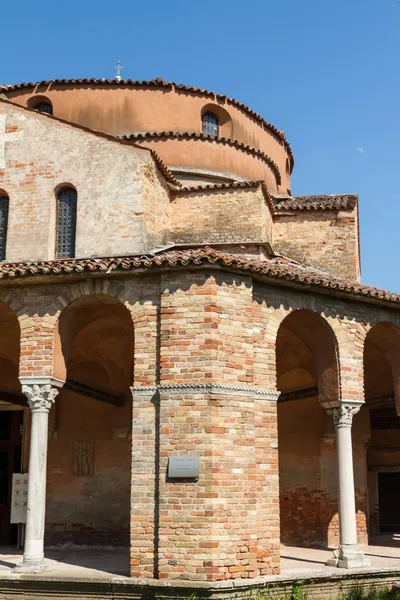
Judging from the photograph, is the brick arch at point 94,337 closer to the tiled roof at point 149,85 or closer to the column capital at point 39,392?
the column capital at point 39,392

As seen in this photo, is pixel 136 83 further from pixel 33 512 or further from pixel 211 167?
pixel 33 512

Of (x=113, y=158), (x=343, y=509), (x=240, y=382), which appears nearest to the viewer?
(x=240, y=382)

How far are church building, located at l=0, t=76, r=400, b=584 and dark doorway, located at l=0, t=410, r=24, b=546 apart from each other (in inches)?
1.3

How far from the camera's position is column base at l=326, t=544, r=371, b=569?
10.9m

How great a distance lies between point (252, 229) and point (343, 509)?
5833 millimetres

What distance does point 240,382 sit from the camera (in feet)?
34.2

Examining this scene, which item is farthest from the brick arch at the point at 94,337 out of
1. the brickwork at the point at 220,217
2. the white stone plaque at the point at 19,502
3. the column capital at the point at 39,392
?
the brickwork at the point at 220,217

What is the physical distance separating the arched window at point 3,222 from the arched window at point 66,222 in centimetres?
103

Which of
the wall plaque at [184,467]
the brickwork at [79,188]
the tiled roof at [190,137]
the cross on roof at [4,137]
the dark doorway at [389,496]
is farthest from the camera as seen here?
the dark doorway at [389,496]

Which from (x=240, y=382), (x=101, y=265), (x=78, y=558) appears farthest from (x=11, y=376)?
(x=240, y=382)

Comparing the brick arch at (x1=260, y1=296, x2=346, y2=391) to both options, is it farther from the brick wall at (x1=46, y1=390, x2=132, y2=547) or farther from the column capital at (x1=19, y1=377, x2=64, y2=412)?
the brick wall at (x1=46, y1=390, x2=132, y2=547)

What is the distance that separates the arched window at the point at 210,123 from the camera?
57.7 ft

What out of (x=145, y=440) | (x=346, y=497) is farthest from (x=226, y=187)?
(x=346, y=497)

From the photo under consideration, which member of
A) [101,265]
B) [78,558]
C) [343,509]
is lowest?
[78,558]
